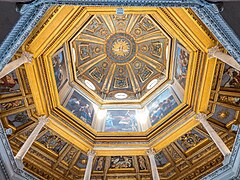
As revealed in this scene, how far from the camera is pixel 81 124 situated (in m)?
13.8

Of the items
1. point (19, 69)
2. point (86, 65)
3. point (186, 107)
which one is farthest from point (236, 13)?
point (86, 65)

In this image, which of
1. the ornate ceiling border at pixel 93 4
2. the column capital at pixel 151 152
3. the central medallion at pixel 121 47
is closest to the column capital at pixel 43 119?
the column capital at pixel 151 152

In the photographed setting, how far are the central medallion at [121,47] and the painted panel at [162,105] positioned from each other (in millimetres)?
5666

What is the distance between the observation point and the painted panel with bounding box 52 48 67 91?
44.5 ft

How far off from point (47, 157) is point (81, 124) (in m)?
2.28

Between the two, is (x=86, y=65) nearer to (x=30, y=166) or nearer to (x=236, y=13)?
(x=30, y=166)

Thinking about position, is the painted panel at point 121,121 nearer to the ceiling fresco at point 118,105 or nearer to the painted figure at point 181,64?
the ceiling fresco at point 118,105

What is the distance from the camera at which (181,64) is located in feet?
47.1

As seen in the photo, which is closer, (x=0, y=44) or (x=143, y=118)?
(x=0, y=44)

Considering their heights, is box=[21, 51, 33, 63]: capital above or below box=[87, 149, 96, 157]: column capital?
above

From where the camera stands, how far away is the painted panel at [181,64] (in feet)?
44.7

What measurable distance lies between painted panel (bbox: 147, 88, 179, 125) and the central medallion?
567 centimetres

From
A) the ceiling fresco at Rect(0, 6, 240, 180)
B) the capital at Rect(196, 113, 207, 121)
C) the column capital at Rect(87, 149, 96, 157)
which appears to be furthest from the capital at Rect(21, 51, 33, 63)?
the capital at Rect(196, 113, 207, 121)

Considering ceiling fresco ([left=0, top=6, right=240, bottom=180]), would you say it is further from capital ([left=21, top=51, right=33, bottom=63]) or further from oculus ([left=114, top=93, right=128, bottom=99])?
capital ([left=21, top=51, right=33, bottom=63])
